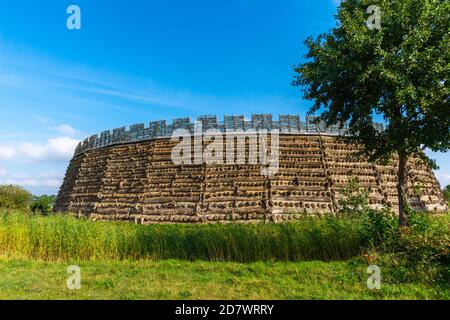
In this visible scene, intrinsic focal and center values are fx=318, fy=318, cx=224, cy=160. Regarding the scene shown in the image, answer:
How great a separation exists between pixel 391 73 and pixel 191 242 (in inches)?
356

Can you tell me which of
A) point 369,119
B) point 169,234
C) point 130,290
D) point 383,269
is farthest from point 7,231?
point 369,119

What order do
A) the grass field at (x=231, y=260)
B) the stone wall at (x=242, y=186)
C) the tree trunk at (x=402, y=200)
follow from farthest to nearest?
1. the stone wall at (x=242, y=186)
2. the tree trunk at (x=402, y=200)
3. the grass field at (x=231, y=260)

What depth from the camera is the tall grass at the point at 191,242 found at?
11.0 metres

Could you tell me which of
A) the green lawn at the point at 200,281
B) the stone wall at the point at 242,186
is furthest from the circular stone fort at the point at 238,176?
the green lawn at the point at 200,281

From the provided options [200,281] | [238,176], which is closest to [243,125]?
[238,176]

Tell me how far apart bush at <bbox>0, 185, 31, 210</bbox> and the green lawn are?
101 feet

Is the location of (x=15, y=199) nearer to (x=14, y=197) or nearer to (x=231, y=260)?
(x=14, y=197)

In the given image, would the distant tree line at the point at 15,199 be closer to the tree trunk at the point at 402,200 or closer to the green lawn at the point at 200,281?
the green lawn at the point at 200,281

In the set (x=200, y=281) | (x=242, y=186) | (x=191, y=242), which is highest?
(x=242, y=186)

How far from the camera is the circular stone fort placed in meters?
22.1

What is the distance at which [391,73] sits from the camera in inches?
404

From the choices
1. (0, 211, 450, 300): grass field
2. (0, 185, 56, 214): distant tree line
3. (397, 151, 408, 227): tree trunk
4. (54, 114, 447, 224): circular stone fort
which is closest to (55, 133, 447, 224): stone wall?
(54, 114, 447, 224): circular stone fort

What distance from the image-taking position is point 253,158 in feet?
78.3

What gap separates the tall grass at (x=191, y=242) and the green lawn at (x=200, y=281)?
730 mm
